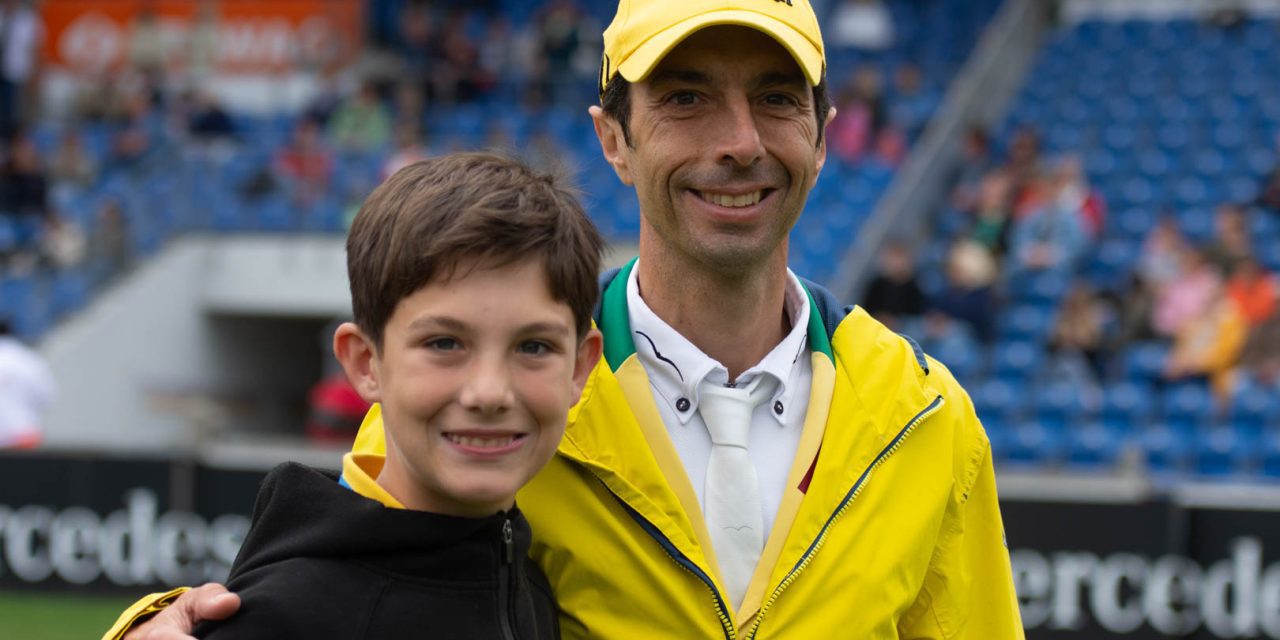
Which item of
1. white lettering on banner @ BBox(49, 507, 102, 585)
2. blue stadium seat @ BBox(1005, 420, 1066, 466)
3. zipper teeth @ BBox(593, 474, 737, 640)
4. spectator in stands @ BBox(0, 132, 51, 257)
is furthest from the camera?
spectator in stands @ BBox(0, 132, 51, 257)

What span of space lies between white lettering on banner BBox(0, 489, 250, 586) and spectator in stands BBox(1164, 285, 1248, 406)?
5.91m

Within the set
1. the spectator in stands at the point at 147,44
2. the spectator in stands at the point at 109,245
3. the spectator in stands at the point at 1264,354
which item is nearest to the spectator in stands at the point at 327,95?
the spectator in stands at the point at 147,44

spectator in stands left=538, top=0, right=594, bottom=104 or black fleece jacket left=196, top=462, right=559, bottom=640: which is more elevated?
black fleece jacket left=196, top=462, right=559, bottom=640

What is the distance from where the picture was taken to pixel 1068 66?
52.2ft

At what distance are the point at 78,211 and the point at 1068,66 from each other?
942cm

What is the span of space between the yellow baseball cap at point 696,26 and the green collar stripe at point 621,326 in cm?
37

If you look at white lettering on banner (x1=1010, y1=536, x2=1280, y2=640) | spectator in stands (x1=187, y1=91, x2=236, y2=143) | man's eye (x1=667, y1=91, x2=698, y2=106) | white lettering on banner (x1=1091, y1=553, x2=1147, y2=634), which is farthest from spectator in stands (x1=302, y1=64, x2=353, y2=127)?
man's eye (x1=667, y1=91, x2=698, y2=106)

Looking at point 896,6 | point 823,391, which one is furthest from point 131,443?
point 823,391

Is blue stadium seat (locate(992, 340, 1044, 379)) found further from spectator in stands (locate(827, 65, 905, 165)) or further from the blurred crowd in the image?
spectator in stands (locate(827, 65, 905, 165))

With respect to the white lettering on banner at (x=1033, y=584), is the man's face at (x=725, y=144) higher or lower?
higher

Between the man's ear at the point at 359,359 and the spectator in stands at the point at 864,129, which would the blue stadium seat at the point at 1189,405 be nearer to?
the spectator in stands at the point at 864,129

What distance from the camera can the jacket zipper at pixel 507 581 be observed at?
2.39m

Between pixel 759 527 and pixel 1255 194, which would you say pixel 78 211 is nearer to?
pixel 1255 194

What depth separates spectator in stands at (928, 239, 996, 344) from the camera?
1160cm
